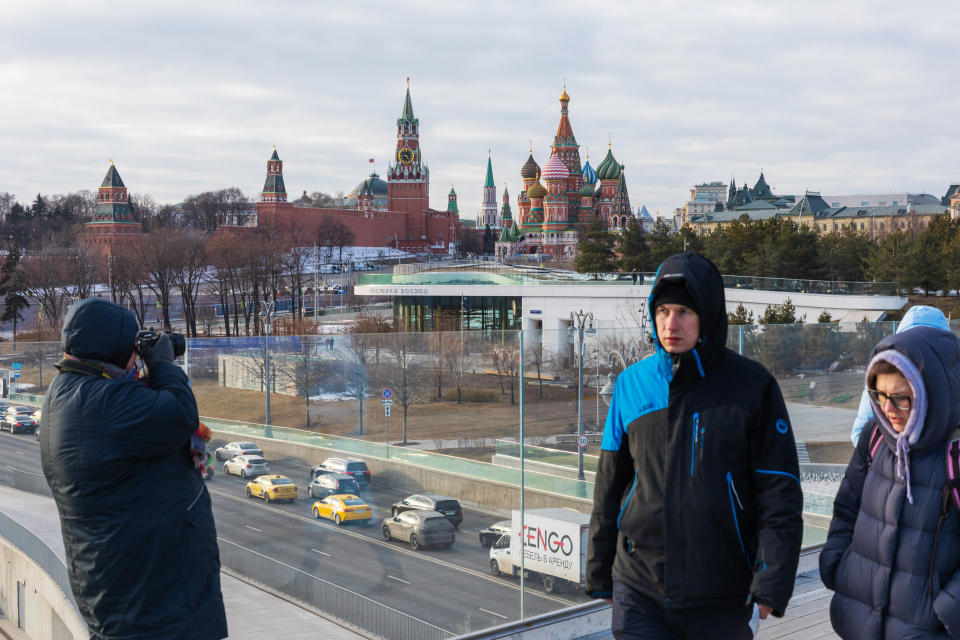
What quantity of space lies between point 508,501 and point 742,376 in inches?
122

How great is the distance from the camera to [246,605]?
193 inches

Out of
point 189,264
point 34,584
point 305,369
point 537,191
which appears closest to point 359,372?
point 305,369

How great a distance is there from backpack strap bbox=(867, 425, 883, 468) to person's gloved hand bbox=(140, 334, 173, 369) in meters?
2.14

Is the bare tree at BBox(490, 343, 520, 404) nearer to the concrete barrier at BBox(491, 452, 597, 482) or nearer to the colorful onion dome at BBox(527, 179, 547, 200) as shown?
the concrete barrier at BBox(491, 452, 597, 482)

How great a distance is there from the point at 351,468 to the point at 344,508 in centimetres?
30

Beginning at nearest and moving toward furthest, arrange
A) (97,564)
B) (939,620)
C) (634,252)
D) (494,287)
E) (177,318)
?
(939,620)
(97,564)
(494,287)
(634,252)
(177,318)

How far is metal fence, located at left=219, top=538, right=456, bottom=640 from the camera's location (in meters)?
5.31

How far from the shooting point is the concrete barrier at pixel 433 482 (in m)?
5.17

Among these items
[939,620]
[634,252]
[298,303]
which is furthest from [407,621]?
[298,303]

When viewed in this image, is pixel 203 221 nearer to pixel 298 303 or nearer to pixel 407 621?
pixel 298 303

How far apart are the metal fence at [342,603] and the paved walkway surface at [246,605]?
0.11 metres

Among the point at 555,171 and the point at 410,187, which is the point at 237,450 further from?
the point at 410,187

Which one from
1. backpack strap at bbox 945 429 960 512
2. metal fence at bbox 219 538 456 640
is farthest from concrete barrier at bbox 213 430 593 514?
backpack strap at bbox 945 429 960 512

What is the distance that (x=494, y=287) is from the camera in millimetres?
40062
